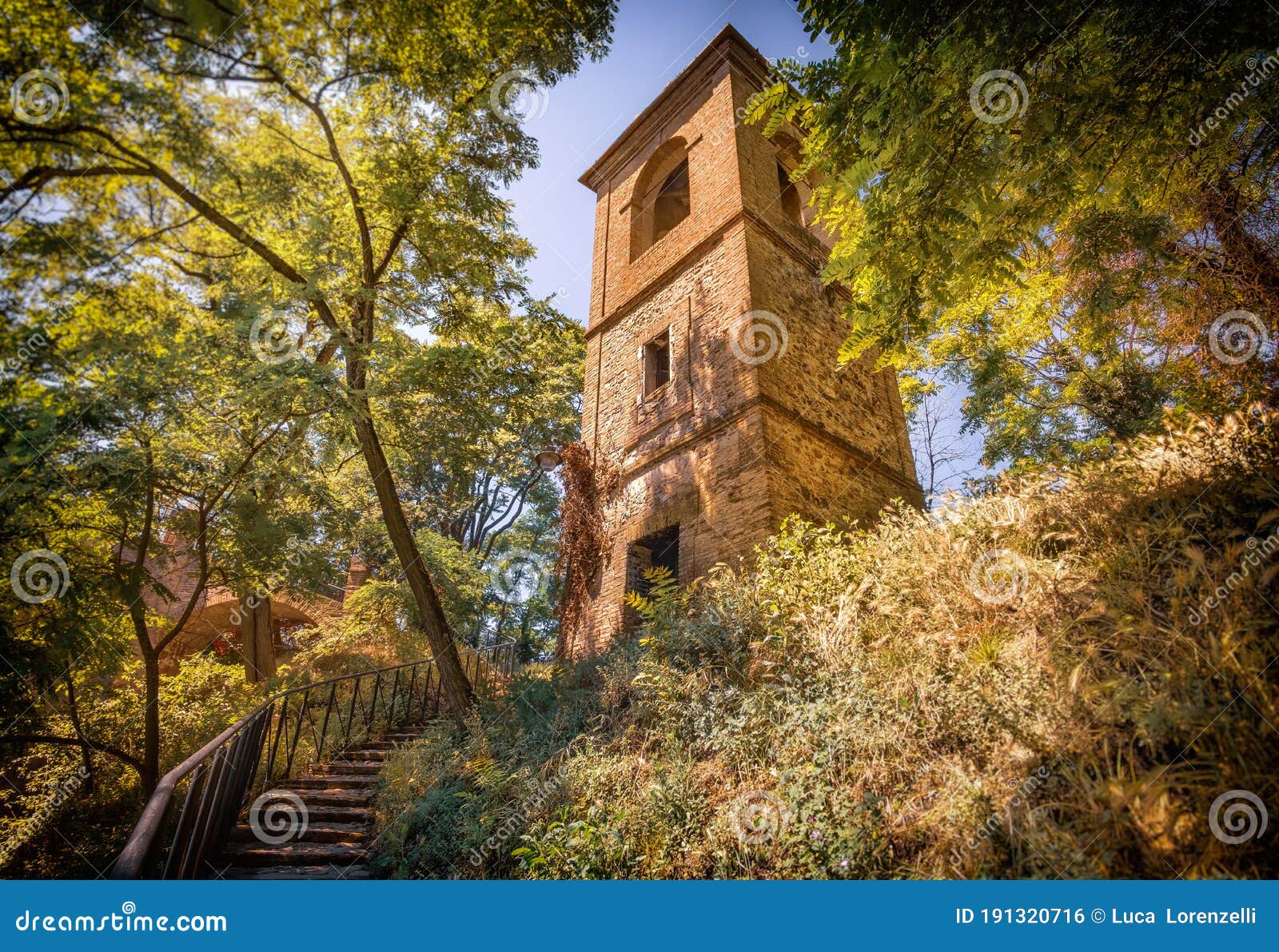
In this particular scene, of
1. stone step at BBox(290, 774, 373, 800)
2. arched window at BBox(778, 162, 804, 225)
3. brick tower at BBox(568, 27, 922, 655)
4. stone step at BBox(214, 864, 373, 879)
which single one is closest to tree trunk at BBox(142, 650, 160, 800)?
stone step at BBox(290, 774, 373, 800)

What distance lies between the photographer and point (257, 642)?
11.4m

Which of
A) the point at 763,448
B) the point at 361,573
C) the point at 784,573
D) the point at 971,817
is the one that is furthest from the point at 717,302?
the point at 361,573

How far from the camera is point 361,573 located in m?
18.8

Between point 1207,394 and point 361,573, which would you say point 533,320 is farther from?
point 361,573

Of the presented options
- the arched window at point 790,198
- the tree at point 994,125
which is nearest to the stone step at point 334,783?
the tree at point 994,125

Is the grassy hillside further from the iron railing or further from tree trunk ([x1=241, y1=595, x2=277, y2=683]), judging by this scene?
tree trunk ([x1=241, y1=595, x2=277, y2=683])

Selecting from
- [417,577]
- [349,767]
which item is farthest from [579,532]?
[349,767]

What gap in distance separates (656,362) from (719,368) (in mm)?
2242

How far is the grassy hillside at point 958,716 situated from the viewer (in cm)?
276

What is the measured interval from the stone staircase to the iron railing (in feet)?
0.72

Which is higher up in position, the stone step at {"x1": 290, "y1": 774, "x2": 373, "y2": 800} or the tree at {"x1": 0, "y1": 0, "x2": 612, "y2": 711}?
the tree at {"x1": 0, "y1": 0, "x2": 612, "y2": 711}

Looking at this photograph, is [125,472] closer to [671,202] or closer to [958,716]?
[958,716]

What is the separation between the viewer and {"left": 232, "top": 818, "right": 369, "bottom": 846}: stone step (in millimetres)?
5449

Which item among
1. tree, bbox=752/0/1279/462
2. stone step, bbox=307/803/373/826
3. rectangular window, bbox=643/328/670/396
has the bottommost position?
stone step, bbox=307/803/373/826
